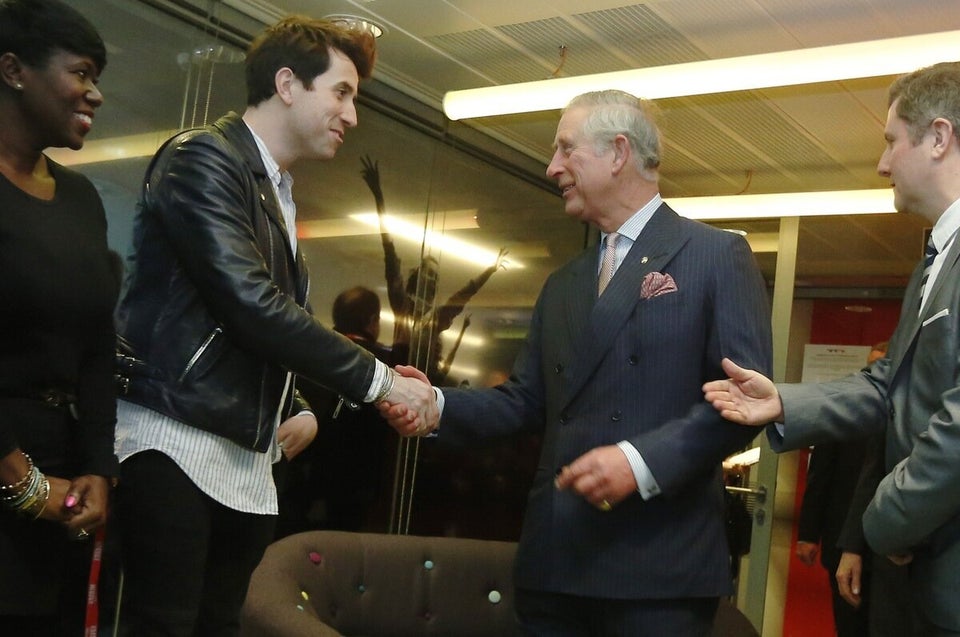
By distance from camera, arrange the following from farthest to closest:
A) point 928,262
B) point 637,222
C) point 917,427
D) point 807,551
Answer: point 807,551
point 637,222
point 928,262
point 917,427

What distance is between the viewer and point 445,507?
18.2 ft

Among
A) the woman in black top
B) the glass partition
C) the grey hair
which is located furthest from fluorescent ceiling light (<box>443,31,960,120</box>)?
the woman in black top

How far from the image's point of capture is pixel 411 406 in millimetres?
2162

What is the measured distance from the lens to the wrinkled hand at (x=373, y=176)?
4.94m

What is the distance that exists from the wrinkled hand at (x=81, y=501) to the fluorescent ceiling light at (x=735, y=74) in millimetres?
2676

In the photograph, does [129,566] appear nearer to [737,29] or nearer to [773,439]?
[773,439]

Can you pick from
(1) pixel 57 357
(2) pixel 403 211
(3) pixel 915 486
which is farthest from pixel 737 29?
(1) pixel 57 357

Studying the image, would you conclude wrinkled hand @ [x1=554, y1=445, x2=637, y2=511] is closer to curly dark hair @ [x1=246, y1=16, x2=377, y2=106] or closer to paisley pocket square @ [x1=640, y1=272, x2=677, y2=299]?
paisley pocket square @ [x1=640, y1=272, x2=677, y2=299]

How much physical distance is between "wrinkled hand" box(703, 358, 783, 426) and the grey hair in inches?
23.3

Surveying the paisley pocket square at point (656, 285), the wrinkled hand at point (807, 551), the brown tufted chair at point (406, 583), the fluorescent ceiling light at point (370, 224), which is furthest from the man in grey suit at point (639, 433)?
the wrinkled hand at point (807, 551)

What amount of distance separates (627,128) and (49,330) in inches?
50.6

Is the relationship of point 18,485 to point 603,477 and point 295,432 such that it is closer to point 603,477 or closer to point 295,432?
point 295,432

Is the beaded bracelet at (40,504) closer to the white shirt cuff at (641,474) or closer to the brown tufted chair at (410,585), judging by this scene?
the brown tufted chair at (410,585)

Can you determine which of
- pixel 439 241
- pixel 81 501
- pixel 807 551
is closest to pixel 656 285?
pixel 81 501
